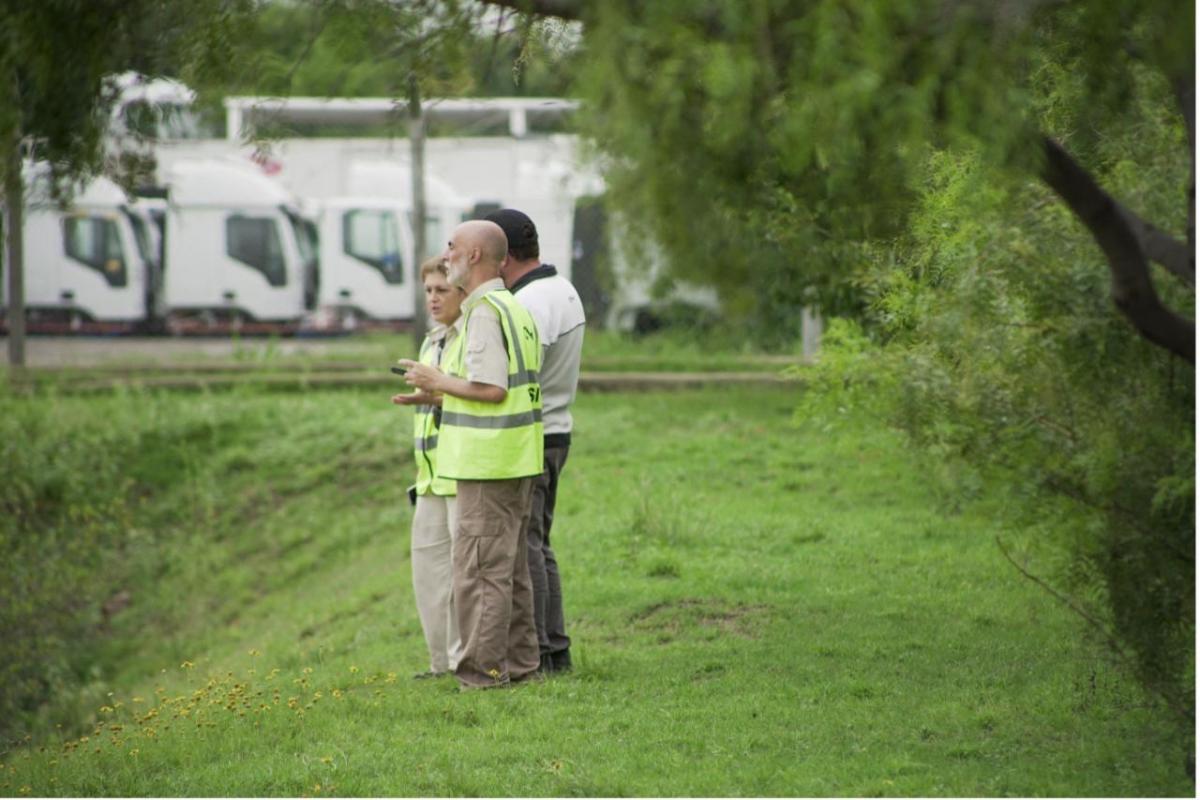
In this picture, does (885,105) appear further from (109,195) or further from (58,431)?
(109,195)

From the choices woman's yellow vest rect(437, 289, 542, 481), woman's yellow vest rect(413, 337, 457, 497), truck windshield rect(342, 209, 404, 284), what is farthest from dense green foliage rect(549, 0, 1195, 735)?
truck windshield rect(342, 209, 404, 284)

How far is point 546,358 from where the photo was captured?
7598mm

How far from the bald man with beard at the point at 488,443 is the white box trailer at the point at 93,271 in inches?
891

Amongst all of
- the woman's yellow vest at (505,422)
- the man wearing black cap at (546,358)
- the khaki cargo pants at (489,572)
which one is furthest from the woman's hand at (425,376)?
the man wearing black cap at (546,358)

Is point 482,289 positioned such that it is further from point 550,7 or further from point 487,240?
point 550,7

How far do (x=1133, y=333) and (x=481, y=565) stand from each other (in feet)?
10.0

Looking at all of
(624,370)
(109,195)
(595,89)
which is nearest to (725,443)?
(624,370)

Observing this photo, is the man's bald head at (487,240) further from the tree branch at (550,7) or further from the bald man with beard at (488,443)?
the tree branch at (550,7)

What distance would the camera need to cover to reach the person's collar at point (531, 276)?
300 inches

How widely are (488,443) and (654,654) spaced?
5.10 ft

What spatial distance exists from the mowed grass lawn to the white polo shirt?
1124 millimetres

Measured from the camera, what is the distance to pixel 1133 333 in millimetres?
5281

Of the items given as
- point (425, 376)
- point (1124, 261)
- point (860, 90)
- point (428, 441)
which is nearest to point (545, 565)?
point (428, 441)

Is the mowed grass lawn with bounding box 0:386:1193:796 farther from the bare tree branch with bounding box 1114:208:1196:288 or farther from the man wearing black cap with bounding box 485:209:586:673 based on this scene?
the bare tree branch with bounding box 1114:208:1196:288
